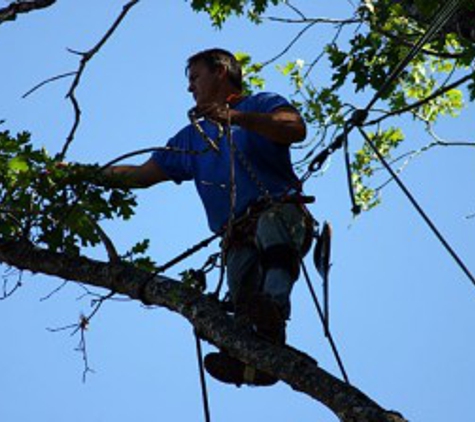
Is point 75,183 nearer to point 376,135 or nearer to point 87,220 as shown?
point 87,220

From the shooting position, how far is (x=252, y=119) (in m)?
4.85

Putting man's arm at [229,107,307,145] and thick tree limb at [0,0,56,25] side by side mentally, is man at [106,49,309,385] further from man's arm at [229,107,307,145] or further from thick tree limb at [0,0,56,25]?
thick tree limb at [0,0,56,25]

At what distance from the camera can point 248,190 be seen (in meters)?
5.28

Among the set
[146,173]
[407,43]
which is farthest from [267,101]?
[407,43]

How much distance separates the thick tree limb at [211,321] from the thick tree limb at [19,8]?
106cm

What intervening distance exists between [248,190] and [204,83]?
0.79m

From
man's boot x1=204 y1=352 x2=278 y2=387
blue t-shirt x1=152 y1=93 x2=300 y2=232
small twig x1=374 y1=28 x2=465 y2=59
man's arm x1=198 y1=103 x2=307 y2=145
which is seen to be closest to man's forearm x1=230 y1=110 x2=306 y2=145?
man's arm x1=198 y1=103 x2=307 y2=145

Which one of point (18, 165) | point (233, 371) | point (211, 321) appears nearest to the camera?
point (211, 321)

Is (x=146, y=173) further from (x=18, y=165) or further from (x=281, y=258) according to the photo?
(x=281, y=258)

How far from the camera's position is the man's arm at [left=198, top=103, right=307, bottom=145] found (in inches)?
187

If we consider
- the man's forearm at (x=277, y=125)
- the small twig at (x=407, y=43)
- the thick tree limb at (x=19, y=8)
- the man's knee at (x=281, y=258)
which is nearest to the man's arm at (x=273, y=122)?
the man's forearm at (x=277, y=125)

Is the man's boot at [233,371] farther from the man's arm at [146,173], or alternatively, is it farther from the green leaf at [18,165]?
the man's arm at [146,173]

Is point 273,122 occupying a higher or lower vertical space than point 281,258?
higher

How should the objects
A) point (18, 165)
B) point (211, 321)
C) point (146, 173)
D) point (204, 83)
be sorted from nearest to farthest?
1. point (211, 321)
2. point (18, 165)
3. point (204, 83)
4. point (146, 173)
